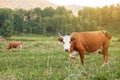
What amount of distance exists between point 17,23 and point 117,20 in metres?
46.1

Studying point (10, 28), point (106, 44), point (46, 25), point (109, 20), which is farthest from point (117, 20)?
point (106, 44)

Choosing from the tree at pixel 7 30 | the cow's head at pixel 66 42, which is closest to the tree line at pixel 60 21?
the tree at pixel 7 30

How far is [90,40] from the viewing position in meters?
20.3

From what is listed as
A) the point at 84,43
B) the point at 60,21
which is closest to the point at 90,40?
the point at 84,43

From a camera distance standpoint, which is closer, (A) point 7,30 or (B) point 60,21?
(A) point 7,30

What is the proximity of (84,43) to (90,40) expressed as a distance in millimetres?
565

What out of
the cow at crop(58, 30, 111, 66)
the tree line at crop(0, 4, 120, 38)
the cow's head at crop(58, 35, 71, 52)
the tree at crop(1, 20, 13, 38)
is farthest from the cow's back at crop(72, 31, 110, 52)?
the tree line at crop(0, 4, 120, 38)

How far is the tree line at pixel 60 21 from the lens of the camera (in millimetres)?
146125

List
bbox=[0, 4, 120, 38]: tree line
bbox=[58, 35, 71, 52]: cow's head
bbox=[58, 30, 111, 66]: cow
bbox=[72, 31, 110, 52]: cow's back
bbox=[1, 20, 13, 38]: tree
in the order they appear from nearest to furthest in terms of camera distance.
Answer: bbox=[58, 35, 71, 52]: cow's head → bbox=[58, 30, 111, 66]: cow → bbox=[72, 31, 110, 52]: cow's back → bbox=[1, 20, 13, 38]: tree → bbox=[0, 4, 120, 38]: tree line

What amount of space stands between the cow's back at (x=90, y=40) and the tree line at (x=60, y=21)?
110599mm

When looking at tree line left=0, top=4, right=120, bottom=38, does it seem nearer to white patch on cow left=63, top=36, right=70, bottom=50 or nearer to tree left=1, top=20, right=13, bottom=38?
tree left=1, top=20, right=13, bottom=38

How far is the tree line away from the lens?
14612 centimetres

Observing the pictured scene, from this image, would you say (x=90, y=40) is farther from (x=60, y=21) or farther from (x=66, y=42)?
(x=60, y=21)

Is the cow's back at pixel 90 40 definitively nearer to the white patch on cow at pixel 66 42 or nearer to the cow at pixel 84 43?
the cow at pixel 84 43
